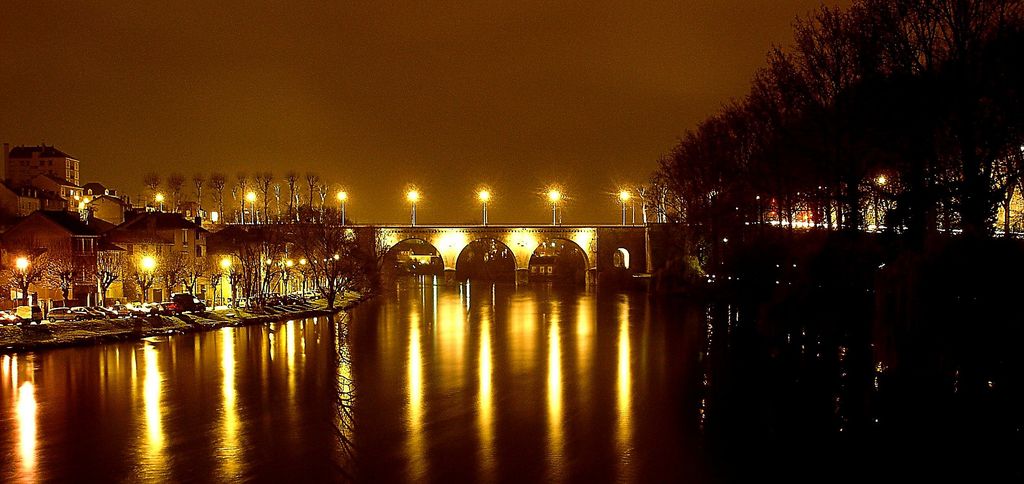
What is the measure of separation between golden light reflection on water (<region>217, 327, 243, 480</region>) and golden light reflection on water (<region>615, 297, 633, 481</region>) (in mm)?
6087

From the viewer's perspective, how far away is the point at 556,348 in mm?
28172

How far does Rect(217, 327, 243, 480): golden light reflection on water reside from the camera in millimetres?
14078

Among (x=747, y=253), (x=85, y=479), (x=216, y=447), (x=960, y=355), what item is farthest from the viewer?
(x=747, y=253)

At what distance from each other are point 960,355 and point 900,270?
215 centimetres

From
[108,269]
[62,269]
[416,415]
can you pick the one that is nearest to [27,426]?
[416,415]

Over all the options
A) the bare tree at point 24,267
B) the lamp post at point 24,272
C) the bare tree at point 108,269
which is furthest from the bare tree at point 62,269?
the bare tree at point 108,269

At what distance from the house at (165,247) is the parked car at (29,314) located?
5845mm

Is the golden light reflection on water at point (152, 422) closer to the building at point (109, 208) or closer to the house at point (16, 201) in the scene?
the house at point (16, 201)

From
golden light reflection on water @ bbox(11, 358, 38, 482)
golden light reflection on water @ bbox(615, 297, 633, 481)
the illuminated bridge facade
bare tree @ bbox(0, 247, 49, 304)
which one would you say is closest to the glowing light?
golden light reflection on water @ bbox(11, 358, 38, 482)

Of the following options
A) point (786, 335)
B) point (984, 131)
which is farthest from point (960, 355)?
point (786, 335)

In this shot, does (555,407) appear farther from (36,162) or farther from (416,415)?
(36,162)

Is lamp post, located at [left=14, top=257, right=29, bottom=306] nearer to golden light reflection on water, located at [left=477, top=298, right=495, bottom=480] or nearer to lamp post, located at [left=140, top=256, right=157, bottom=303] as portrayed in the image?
lamp post, located at [left=140, top=256, right=157, bottom=303]

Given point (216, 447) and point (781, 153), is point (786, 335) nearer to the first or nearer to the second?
point (781, 153)

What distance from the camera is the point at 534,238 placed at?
67.1 metres
